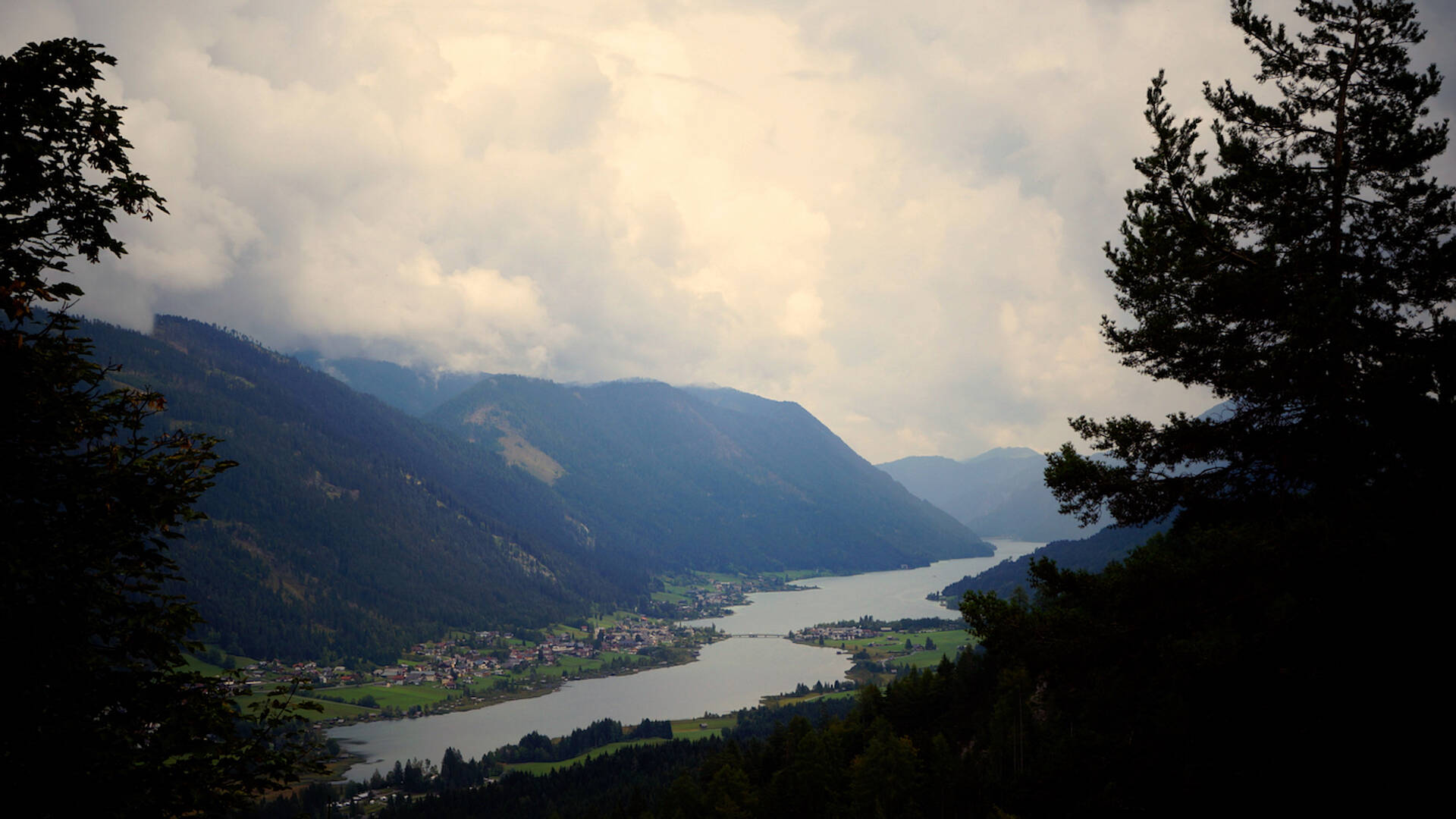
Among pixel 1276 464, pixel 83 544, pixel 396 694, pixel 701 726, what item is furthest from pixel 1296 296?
pixel 396 694

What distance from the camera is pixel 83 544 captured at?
6.80m

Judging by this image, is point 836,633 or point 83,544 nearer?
point 83,544

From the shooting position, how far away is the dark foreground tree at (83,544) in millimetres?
6125

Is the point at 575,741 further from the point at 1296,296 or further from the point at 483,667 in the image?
the point at 1296,296

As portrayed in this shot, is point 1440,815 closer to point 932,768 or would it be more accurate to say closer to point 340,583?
point 932,768

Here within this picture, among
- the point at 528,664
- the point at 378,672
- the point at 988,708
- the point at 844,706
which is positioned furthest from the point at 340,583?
the point at 988,708

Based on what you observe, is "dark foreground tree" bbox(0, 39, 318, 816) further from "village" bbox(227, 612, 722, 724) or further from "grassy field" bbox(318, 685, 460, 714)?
"grassy field" bbox(318, 685, 460, 714)

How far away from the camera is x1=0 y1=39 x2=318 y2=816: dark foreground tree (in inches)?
241

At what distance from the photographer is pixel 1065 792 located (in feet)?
33.8

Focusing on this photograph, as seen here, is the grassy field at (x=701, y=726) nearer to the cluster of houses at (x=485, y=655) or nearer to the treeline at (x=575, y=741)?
the treeline at (x=575, y=741)

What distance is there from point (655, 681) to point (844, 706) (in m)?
50.0

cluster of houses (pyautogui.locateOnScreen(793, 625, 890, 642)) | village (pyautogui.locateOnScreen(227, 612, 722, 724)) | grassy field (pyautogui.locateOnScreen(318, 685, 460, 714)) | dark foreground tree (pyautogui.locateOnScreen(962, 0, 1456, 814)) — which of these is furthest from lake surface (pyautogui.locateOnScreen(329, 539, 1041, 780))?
dark foreground tree (pyautogui.locateOnScreen(962, 0, 1456, 814))

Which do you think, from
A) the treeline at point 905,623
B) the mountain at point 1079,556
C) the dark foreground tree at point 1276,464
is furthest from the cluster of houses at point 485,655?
the dark foreground tree at point 1276,464

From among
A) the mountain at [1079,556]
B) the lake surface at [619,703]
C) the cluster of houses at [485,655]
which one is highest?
the mountain at [1079,556]
